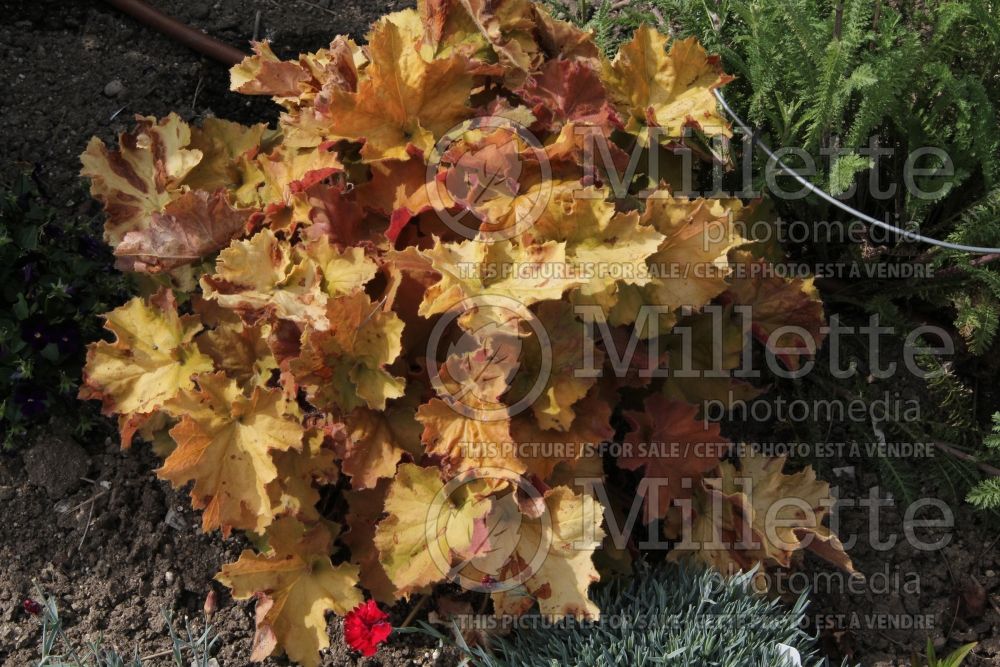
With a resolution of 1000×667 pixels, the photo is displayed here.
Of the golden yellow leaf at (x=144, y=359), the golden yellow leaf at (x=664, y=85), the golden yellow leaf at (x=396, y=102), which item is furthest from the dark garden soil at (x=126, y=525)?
the golden yellow leaf at (x=664, y=85)

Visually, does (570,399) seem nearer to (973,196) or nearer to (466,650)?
(466,650)

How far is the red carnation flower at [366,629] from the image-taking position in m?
1.72

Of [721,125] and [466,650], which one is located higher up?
[721,125]

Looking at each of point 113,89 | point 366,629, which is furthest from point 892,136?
point 113,89

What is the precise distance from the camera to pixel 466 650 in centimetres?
180

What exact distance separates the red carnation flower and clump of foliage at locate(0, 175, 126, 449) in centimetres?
86

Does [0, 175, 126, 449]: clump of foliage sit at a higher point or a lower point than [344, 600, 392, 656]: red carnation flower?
higher

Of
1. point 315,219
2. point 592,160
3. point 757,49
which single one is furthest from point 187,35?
point 757,49

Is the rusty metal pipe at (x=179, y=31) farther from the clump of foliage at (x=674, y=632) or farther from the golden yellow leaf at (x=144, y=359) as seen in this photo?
the clump of foliage at (x=674, y=632)

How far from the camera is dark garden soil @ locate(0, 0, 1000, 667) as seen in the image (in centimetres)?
201

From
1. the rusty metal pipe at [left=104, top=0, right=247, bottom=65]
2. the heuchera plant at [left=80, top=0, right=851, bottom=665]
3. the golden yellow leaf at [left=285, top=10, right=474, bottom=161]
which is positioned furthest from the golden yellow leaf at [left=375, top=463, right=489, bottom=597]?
the rusty metal pipe at [left=104, top=0, right=247, bottom=65]

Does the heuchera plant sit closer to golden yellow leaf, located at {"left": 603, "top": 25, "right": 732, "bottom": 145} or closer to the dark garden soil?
golden yellow leaf, located at {"left": 603, "top": 25, "right": 732, "bottom": 145}

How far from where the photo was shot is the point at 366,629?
1730 mm

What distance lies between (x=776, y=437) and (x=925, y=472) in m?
0.37
